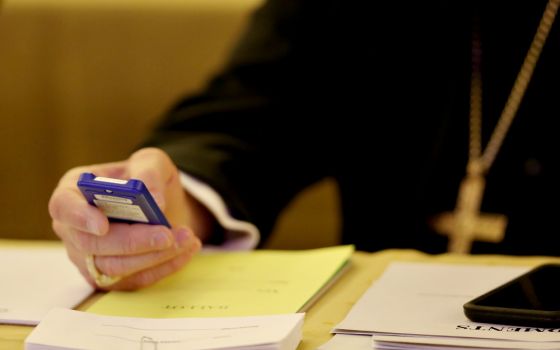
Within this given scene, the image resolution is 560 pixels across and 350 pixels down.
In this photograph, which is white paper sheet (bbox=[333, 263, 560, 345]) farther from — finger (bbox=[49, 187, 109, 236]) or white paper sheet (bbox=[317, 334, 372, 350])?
finger (bbox=[49, 187, 109, 236])

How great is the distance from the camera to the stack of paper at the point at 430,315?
0.55 meters

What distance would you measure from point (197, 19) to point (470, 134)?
0.87 metres

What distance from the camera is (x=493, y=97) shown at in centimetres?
114

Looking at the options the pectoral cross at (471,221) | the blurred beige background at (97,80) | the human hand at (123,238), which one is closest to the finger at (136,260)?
the human hand at (123,238)

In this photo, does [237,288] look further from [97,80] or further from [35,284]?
[97,80]

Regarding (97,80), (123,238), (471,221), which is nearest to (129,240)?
(123,238)

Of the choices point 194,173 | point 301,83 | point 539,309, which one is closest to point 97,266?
point 194,173

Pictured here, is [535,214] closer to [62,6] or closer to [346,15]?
[346,15]

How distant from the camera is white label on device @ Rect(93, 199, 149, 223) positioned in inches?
27.5

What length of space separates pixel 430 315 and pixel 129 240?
24 cm

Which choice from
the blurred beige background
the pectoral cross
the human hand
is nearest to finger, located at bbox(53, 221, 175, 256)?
the human hand

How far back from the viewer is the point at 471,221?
1.11m

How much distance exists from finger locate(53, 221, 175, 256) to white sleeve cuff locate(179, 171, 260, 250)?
7.9 inches

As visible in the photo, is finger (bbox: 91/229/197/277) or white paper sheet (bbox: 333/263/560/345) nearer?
white paper sheet (bbox: 333/263/560/345)
